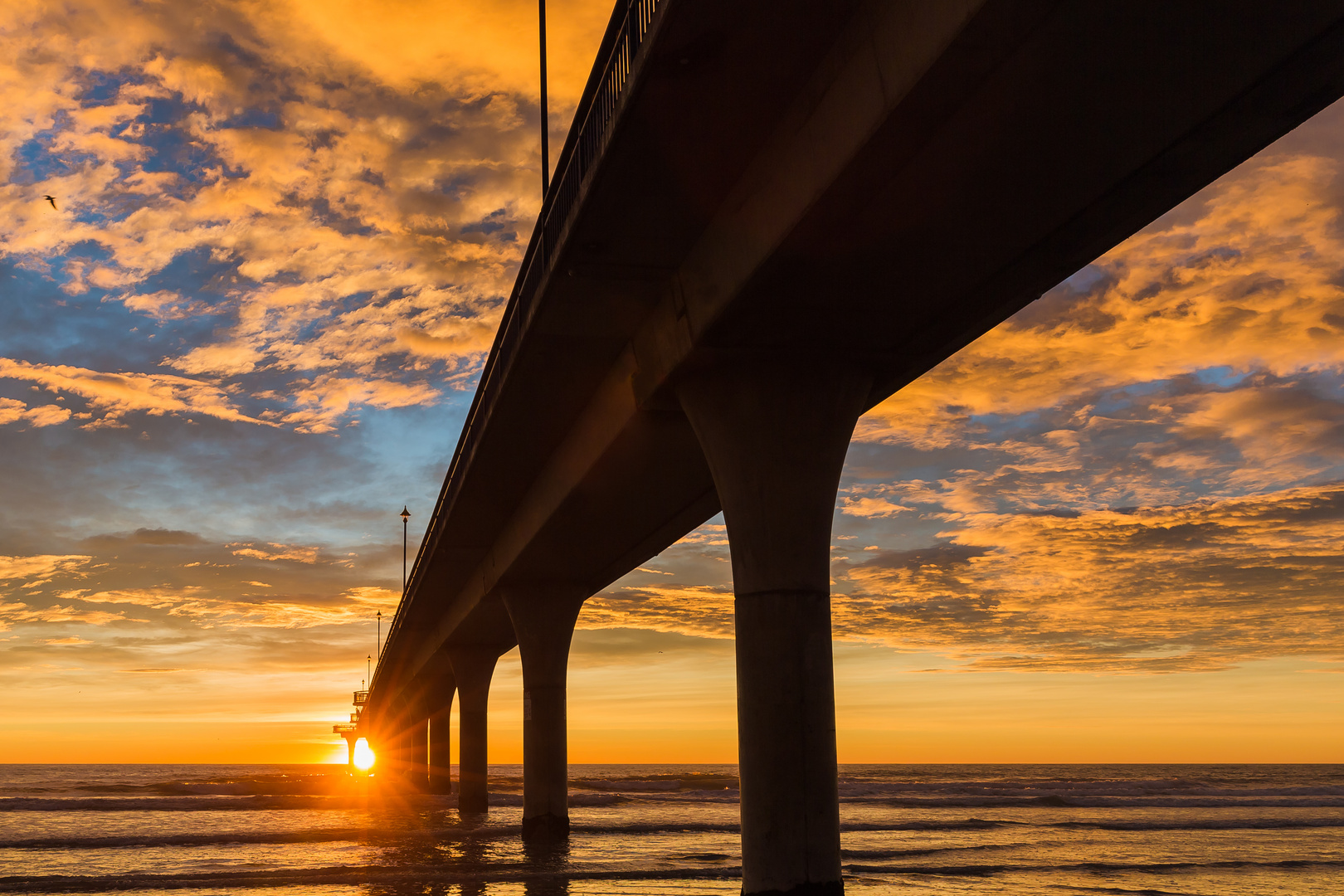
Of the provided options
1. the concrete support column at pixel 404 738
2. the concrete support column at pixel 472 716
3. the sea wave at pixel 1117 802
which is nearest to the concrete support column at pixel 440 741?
the concrete support column at pixel 404 738

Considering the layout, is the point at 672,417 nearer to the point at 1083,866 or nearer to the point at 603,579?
the point at 603,579

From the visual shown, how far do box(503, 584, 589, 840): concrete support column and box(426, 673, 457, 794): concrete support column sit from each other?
33.7 m

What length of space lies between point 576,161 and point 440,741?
57.7 meters

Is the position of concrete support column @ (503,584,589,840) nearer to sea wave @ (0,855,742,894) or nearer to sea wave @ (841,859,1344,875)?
sea wave @ (0,855,742,894)

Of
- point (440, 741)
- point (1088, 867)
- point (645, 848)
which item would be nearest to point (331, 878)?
point (645, 848)

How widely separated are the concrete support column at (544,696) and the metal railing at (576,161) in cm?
951

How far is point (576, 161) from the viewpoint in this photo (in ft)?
40.3

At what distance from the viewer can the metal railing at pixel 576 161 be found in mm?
10023

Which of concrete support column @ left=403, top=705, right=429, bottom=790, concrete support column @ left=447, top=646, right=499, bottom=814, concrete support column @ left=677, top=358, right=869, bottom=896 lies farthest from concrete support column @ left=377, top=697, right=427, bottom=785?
concrete support column @ left=677, top=358, right=869, bottom=896

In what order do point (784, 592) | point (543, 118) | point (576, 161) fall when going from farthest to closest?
point (543, 118), point (784, 592), point (576, 161)

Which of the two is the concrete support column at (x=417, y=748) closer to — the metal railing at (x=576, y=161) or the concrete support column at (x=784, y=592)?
the metal railing at (x=576, y=161)

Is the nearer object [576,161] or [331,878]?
[576,161]

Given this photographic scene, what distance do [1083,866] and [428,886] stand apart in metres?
15.2

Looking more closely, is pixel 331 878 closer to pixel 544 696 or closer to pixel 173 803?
pixel 544 696
